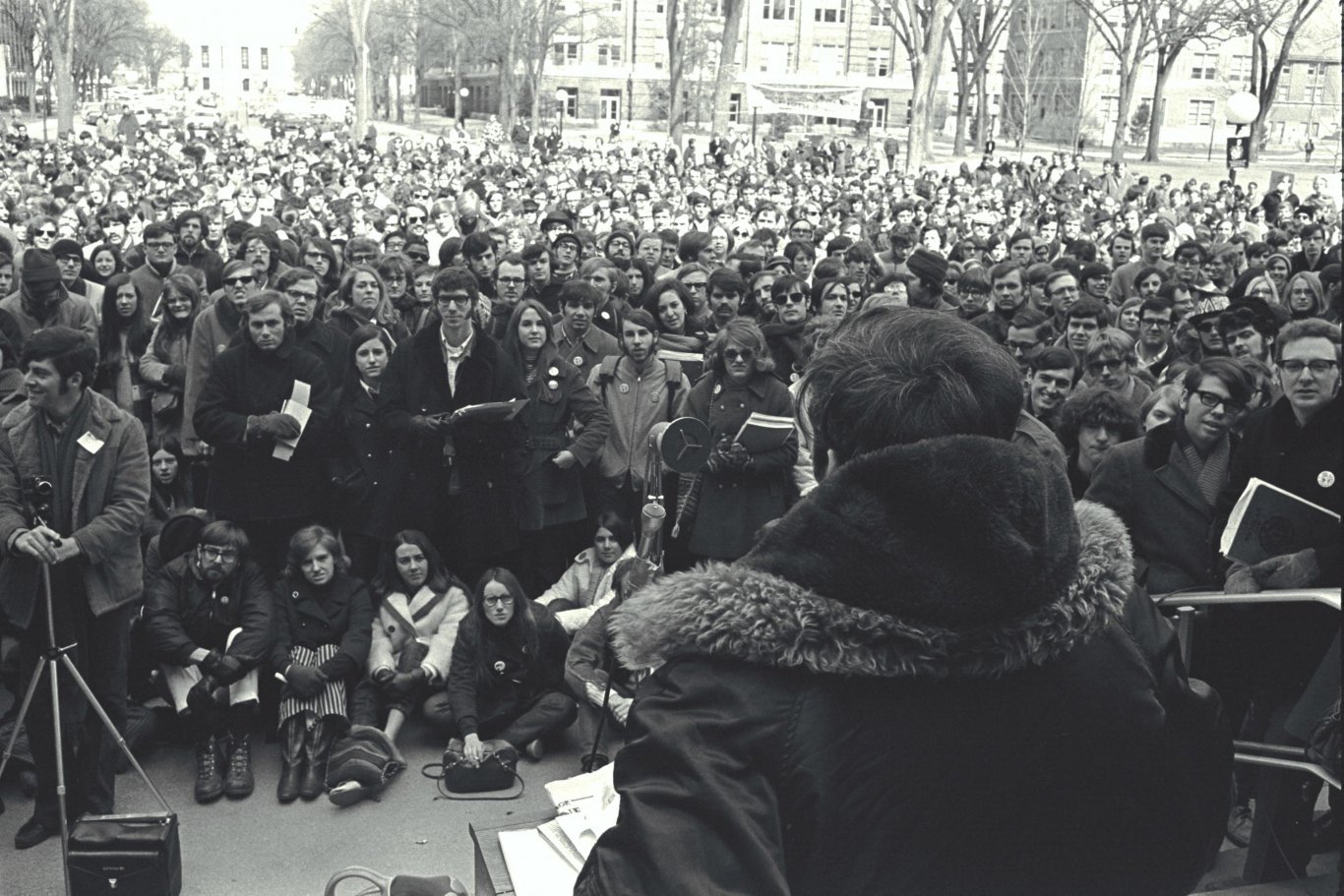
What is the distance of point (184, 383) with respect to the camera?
766cm

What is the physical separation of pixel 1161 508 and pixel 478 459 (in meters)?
3.16

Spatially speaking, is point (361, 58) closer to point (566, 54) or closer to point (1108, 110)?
point (566, 54)

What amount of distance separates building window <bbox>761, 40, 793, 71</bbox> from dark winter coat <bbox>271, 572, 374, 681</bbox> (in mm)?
71028

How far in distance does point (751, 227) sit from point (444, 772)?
45.7ft

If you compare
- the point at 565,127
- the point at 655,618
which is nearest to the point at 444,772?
the point at 655,618

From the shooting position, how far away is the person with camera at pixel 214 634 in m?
5.70

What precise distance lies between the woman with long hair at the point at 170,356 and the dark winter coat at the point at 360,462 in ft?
4.80

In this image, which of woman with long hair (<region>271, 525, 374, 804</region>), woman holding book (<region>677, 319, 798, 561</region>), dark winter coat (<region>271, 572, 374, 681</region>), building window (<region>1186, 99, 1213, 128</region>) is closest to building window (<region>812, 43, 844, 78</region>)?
building window (<region>1186, 99, 1213, 128</region>)

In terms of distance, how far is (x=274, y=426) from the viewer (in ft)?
20.4

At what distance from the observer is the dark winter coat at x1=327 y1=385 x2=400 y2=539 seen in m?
6.61

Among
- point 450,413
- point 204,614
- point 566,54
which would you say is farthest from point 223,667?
point 566,54

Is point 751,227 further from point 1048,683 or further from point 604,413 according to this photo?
point 1048,683

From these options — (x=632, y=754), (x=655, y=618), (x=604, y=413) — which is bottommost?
(x=604, y=413)

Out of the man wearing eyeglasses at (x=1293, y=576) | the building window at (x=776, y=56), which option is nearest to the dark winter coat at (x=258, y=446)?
the man wearing eyeglasses at (x=1293, y=576)
